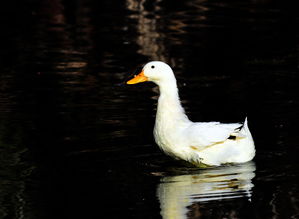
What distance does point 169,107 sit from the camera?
8977mm

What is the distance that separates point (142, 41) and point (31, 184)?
8.72 meters

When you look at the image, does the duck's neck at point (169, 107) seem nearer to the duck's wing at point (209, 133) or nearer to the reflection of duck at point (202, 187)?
the duck's wing at point (209, 133)

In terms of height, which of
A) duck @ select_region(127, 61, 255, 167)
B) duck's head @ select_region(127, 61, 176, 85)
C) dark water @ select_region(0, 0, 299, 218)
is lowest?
dark water @ select_region(0, 0, 299, 218)

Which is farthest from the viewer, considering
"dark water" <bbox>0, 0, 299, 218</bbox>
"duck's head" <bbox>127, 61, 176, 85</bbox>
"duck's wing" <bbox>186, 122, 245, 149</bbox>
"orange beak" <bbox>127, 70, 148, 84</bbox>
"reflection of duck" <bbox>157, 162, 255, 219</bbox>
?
"orange beak" <bbox>127, 70, 148, 84</bbox>

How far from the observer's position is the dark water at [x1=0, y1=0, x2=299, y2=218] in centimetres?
786

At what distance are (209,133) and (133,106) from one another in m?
2.91

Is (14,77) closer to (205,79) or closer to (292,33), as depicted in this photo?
(205,79)

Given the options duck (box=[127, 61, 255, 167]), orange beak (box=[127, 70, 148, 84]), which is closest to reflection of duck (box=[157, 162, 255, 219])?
duck (box=[127, 61, 255, 167])

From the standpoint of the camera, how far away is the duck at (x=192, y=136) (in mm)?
8734

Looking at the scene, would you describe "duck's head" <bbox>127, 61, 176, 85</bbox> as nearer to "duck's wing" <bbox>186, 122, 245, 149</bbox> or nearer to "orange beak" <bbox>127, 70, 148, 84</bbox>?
"orange beak" <bbox>127, 70, 148, 84</bbox>

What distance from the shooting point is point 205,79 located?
1330cm

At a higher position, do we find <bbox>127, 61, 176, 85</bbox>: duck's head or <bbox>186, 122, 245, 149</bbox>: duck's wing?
<bbox>127, 61, 176, 85</bbox>: duck's head

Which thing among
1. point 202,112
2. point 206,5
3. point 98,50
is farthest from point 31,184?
point 206,5

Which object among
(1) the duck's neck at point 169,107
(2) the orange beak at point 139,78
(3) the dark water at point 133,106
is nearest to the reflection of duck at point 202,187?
(3) the dark water at point 133,106
